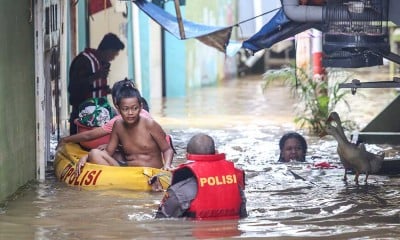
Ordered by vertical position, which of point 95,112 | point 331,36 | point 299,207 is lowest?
point 299,207

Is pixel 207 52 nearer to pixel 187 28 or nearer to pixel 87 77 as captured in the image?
pixel 187 28

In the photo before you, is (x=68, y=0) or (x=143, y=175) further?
(x=68, y=0)

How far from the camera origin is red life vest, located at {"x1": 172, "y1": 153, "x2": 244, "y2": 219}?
8430 millimetres

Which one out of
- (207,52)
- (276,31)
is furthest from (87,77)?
(207,52)

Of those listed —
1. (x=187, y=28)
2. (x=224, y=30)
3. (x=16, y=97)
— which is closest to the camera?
(x=16, y=97)

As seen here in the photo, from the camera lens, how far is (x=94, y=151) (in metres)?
10.8

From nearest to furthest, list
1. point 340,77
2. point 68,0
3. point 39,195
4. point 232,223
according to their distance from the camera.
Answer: point 232,223 → point 39,195 → point 68,0 → point 340,77

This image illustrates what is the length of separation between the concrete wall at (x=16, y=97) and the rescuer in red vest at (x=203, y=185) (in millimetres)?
1987

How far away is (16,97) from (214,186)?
281cm

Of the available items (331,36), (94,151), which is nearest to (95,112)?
(94,151)

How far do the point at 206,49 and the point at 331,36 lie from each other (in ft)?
60.3

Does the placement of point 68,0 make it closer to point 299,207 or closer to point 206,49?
point 299,207

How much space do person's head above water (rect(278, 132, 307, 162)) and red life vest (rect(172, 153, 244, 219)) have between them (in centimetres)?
435

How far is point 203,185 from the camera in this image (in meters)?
8.41
